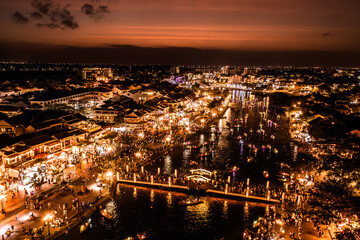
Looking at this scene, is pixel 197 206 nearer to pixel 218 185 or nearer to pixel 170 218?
pixel 170 218

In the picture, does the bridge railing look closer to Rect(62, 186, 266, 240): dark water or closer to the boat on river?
Rect(62, 186, 266, 240): dark water

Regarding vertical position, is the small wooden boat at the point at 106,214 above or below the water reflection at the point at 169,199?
A: above

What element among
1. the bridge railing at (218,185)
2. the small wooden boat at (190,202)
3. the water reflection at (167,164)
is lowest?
the small wooden boat at (190,202)

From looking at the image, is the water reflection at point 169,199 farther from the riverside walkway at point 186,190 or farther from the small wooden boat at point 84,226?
the small wooden boat at point 84,226

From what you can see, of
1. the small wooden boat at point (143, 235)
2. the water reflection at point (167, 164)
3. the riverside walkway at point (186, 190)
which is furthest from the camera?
the water reflection at point (167, 164)

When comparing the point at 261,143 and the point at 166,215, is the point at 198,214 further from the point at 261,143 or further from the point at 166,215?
the point at 261,143

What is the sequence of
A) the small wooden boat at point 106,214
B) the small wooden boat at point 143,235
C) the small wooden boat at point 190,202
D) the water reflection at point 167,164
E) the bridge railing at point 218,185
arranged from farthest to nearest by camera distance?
the water reflection at point 167,164
the bridge railing at point 218,185
the small wooden boat at point 190,202
the small wooden boat at point 106,214
the small wooden boat at point 143,235

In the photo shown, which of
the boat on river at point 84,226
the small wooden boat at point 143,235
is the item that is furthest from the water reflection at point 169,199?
the boat on river at point 84,226

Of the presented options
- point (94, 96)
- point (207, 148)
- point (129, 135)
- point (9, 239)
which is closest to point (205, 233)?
point (9, 239)
